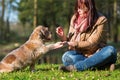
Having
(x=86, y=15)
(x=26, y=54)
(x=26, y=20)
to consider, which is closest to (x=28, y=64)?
(x=26, y=54)

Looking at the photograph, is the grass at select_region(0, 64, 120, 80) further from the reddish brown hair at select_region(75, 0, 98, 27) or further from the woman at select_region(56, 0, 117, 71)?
the reddish brown hair at select_region(75, 0, 98, 27)

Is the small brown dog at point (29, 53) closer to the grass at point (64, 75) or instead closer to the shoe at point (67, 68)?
the grass at point (64, 75)

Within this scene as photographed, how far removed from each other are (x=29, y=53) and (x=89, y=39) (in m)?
1.44

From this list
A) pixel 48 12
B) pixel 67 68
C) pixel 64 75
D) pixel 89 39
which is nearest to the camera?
pixel 64 75

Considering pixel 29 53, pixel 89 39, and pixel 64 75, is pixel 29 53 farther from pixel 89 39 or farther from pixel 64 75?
pixel 89 39

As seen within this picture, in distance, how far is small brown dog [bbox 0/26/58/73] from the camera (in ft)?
33.8

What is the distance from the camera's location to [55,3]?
53.3 m

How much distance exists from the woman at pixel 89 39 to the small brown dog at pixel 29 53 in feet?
1.35

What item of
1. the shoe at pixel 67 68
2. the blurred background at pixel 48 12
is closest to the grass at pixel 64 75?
the shoe at pixel 67 68

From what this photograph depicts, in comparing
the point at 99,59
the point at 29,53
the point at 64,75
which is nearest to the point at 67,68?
the point at 64,75

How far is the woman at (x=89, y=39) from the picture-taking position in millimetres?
10344

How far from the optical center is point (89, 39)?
1045 cm

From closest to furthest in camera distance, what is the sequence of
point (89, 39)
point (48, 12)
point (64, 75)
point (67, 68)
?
point (64, 75) → point (67, 68) → point (89, 39) → point (48, 12)

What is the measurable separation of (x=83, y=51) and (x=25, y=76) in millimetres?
1926
